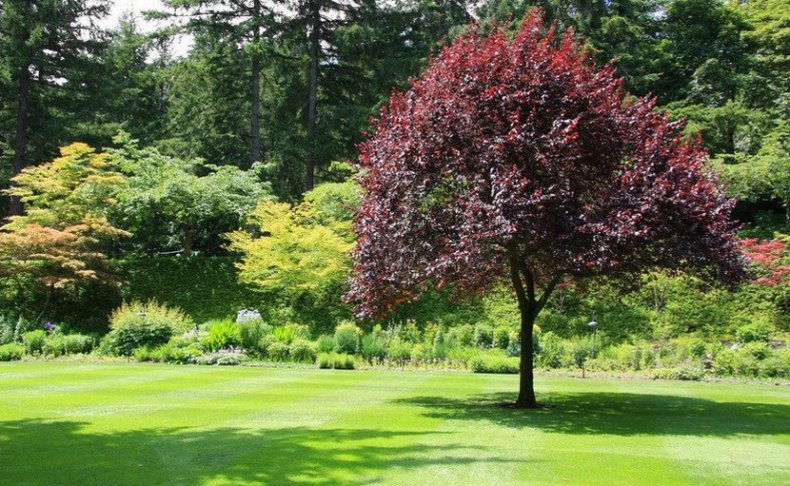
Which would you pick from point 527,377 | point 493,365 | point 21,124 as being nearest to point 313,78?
point 21,124

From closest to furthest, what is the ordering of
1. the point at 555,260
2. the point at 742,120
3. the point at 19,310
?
the point at 555,260 < the point at 19,310 < the point at 742,120

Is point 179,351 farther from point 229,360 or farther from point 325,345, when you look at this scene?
point 325,345

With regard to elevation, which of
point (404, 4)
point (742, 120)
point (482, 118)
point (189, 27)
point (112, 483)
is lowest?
Answer: point (112, 483)

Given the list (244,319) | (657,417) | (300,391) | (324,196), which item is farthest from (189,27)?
(657,417)

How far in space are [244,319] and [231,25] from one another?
17.0m

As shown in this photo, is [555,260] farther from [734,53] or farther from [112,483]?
[734,53]

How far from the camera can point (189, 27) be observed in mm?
30250

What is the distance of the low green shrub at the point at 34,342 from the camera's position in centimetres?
1897

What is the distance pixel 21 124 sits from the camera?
102 feet

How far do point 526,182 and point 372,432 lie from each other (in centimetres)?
398

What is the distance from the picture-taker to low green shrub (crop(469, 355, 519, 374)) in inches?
680

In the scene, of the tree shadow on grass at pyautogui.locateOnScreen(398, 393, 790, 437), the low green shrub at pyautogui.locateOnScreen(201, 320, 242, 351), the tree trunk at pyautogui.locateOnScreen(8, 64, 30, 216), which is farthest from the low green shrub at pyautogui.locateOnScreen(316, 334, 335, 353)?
the tree trunk at pyautogui.locateOnScreen(8, 64, 30, 216)

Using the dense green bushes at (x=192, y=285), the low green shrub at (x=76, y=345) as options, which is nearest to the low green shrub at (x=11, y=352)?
the low green shrub at (x=76, y=345)

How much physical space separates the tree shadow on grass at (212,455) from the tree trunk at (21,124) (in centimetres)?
2572
